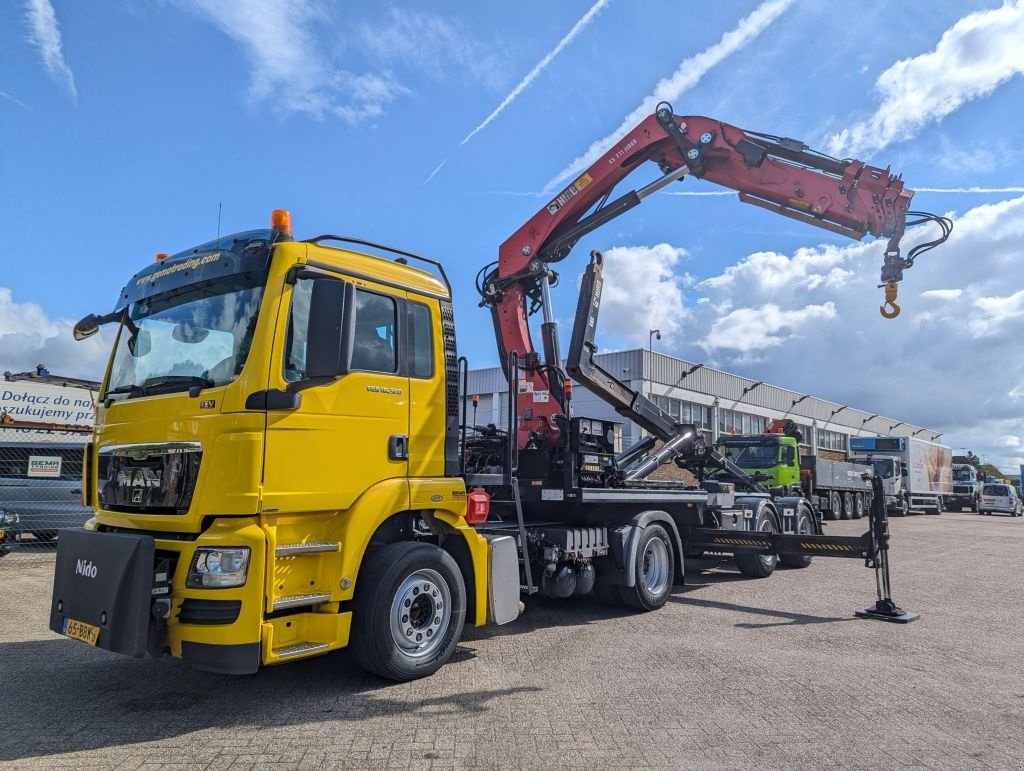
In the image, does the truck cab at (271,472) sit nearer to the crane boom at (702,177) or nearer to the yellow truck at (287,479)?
the yellow truck at (287,479)

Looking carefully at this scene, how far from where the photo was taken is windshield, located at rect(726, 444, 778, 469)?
76.4ft

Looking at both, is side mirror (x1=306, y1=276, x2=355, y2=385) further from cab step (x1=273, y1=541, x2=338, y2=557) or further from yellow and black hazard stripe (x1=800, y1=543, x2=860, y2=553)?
yellow and black hazard stripe (x1=800, y1=543, x2=860, y2=553)

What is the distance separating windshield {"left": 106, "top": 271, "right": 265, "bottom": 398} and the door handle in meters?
1.26

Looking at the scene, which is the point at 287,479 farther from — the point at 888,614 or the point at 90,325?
the point at 888,614

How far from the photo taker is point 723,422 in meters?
42.8

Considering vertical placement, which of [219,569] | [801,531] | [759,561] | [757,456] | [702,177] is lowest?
[759,561]

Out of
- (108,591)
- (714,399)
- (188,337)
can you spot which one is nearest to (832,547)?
(188,337)

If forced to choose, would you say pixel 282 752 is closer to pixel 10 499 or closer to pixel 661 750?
pixel 661 750

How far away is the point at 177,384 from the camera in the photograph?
5.02 metres

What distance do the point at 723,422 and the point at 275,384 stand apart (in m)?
40.6

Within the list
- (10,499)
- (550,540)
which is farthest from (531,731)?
(10,499)

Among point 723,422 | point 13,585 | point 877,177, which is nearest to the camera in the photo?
point 13,585

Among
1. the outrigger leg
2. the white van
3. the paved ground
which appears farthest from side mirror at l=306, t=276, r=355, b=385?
the white van

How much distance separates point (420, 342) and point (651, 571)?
4516 millimetres
